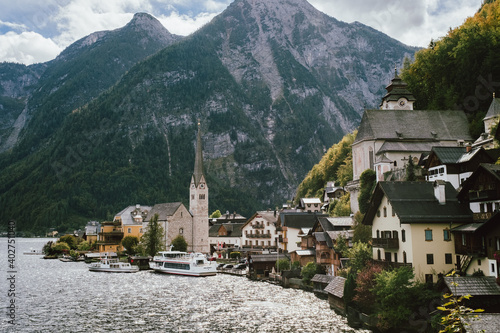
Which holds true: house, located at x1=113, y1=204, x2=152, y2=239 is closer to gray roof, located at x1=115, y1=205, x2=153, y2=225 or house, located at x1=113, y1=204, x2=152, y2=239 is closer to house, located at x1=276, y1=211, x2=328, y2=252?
gray roof, located at x1=115, y1=205, x2=153, y2=225

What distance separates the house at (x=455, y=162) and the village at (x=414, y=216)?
11 centimetres

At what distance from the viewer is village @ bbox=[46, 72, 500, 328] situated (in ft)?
136

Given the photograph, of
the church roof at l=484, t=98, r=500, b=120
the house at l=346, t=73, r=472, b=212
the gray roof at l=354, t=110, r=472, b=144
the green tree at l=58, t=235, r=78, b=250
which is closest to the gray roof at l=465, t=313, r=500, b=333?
the church roof at l=484, t=98, r=500, b=120

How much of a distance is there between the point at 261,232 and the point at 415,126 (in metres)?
60.7

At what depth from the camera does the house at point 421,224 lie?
147ft

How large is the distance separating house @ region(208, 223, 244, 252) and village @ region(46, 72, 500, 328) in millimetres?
10936

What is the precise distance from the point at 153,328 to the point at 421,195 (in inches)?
1167

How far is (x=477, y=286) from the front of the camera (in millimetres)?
36656

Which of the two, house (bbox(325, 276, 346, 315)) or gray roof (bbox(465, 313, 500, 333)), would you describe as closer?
gray roof (bbox(465, 313, 500, 333))

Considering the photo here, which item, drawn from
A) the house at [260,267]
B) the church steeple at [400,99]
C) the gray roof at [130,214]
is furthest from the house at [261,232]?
the church steeple at [400,99]

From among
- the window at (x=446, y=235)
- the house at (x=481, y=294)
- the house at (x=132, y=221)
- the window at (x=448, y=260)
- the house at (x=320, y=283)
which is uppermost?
the house at (x=132, y=221)

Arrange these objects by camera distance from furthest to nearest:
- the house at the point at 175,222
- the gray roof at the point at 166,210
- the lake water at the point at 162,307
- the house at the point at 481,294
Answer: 1. the gray roof at the point at 166,210
2. the house at the point at 175,222
3. the lake water at the point at 162,307
4. the house at the point at 481,294

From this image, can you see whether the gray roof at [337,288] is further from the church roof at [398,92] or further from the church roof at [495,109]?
the church roof at [398,92]

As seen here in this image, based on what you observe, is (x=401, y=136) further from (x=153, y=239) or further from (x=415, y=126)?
(x=153, y=239)
